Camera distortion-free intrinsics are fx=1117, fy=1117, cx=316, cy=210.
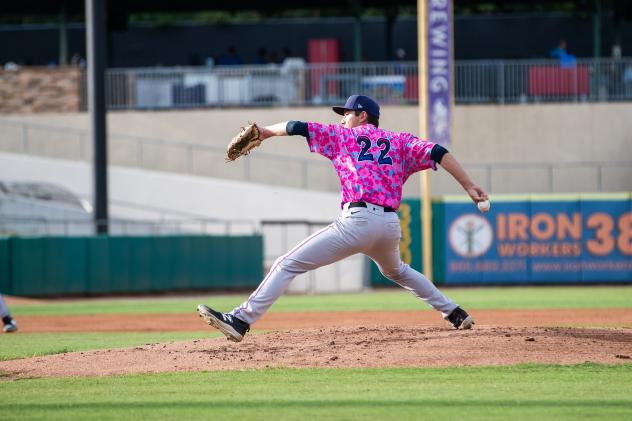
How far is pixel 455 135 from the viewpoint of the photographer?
3338 centimetres

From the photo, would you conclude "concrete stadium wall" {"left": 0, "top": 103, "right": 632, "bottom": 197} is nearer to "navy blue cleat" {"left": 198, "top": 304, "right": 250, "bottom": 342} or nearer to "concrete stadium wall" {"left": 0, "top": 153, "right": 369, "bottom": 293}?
"concrete stadium wall" {"left": 0, "top": 153, "right": 369, "bottom": 293}

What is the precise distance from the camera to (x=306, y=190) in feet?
105

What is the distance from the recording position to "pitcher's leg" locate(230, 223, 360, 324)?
9.09 meters

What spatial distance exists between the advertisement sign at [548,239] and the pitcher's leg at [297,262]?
63.7 feet

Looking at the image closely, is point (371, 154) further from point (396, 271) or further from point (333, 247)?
point (396, 271)

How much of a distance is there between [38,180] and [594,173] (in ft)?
52.1

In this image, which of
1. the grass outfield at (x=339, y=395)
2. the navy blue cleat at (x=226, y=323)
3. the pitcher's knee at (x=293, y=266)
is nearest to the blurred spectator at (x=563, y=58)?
the pitcher's knee at (x=293, y=266)

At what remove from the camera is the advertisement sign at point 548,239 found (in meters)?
28.2

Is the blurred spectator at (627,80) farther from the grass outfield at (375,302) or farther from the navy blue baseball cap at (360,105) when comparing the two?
the navy blue baseball cap at (360,105)

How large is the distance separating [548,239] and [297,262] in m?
20.0

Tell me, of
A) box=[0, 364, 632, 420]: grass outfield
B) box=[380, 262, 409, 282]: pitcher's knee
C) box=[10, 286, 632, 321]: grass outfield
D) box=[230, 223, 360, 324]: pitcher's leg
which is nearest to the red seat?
box=[10, 286, 632, 321]: grass outfield

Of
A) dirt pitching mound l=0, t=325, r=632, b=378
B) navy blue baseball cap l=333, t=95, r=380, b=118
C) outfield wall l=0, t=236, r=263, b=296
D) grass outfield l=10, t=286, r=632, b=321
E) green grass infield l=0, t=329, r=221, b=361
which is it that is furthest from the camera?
outfield wall l=0, t=236, r=263, b=296

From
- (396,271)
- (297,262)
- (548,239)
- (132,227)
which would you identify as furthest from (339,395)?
(132,227)

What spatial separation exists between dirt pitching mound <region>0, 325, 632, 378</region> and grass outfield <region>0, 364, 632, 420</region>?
0.31 metres
